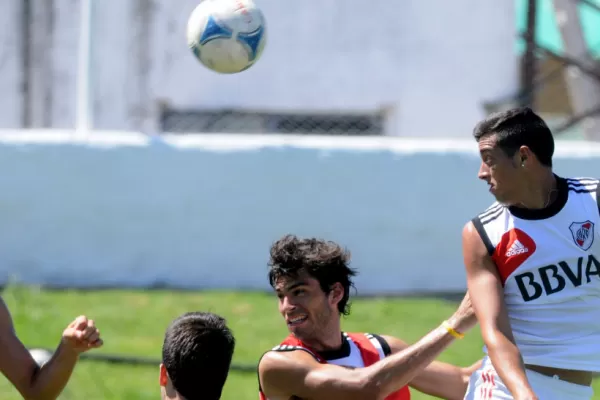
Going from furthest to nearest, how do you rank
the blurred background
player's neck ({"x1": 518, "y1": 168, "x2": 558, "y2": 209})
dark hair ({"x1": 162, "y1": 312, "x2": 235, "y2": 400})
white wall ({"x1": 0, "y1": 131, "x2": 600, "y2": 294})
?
white wall ({"x1": 0, "y1": 131, "x2": 600, "y2": 294}) < the blurred background < player's neck ({"x1": 518, "y1": 168, "x2": 558, "y2": 209}) < dark hair ({"x1": 162, "y1": 312, "x2": 235, "y2": 400})

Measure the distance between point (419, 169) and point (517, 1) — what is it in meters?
3.90

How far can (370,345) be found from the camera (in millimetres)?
A: 4004

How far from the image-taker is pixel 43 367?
3.65 metres

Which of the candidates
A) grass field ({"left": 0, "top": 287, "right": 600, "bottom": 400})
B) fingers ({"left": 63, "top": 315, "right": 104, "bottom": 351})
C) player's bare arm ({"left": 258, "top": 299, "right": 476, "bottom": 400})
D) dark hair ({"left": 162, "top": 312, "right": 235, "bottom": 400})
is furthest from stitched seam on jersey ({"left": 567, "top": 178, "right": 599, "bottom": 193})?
grass field ({"left": 0, "top": 287, "right": 600, "bottom": 400})

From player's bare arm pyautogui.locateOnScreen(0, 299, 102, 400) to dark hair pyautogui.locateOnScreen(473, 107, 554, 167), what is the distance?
153 centimetres

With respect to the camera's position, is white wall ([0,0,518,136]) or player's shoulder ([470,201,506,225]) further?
white wall ([0,0,518,136])

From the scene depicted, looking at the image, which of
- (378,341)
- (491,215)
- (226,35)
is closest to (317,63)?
(226,35)

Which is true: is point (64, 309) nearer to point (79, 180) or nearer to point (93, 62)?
point (79, 180)

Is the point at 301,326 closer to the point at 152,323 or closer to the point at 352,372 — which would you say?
the point at 352,372

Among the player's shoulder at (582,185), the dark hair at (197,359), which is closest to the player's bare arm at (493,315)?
the player's shoulder at (582,185)

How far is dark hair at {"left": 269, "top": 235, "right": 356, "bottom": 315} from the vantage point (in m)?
3.83

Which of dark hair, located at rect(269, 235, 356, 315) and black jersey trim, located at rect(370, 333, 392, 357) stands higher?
dark hair, located at rect(269, 235, 356, 315)

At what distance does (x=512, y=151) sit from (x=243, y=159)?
6331mm

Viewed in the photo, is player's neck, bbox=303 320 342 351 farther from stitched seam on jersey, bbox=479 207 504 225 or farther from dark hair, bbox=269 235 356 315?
stitched seam on jersey, bbox=479 207 504 225
